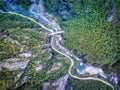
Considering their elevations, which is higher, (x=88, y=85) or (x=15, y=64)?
(x=15, y=64)

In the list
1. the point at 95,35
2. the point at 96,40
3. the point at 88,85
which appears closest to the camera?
the point at 88,85

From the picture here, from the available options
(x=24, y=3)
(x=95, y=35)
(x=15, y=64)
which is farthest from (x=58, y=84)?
(x=24, y=3)

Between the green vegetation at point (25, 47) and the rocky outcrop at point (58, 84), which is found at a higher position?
the green vegetation at point (25, 47)

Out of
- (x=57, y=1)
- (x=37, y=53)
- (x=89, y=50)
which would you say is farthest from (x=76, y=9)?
(x=37, y=53)

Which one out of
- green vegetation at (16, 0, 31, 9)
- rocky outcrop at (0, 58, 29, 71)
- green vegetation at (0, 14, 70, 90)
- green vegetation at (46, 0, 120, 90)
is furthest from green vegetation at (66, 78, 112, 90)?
green vegetation at (16, 0, 31, 9)

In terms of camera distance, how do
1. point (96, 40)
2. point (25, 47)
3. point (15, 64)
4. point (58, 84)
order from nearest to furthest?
point (15, 64) < point (58, 84) < point (25, 47) < point (96, 40)

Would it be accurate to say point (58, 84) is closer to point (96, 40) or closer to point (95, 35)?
point (96, 40)

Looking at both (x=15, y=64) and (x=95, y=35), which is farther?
(x=95, y=35)

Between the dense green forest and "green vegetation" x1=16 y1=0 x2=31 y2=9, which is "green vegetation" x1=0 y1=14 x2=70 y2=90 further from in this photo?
the dense green forest

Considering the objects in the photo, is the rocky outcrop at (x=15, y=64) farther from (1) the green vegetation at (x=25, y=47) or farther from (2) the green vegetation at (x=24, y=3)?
(2) the green vegetation at (x=24, y=3)

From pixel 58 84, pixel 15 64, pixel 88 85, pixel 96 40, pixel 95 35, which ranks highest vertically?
pixel 95 35

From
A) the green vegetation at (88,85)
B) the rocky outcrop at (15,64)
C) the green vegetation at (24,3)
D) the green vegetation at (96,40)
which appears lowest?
the green vegetation at (88,85)

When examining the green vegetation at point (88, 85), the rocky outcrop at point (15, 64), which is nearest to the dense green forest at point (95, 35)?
the green vegetation at point (88, 85)
